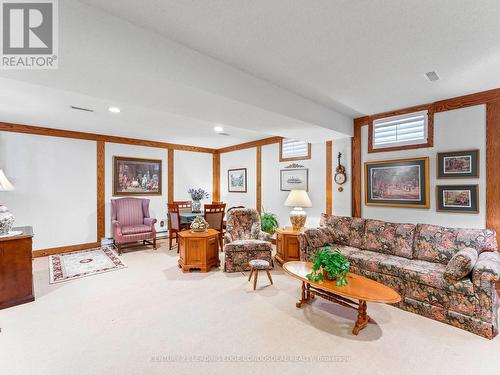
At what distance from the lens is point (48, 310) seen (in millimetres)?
2785

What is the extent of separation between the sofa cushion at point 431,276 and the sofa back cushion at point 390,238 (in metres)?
0.31

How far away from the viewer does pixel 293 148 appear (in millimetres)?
5480

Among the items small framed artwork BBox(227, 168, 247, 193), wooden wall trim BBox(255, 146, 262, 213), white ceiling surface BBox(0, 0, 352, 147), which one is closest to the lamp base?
white ceiling surface BBox(0, 0, 352, 147)

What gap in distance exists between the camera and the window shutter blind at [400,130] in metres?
3.73

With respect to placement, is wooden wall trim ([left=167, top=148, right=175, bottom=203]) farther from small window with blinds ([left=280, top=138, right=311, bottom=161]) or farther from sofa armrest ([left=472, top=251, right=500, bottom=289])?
sofa armrest ([left=472, top=251, right=500, bottom=289])

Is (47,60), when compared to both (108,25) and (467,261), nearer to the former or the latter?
(108,25)

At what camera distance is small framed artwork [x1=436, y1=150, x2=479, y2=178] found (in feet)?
10.6

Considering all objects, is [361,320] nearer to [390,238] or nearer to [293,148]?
[390,238]

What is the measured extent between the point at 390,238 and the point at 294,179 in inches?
91.6

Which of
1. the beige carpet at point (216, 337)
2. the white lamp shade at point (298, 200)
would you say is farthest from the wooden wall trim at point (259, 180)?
the beige carpet at point (216, 337)

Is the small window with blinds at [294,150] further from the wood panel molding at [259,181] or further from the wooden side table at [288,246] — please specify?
the wooden side table at [288,246]

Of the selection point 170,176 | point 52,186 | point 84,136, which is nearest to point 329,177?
point 170,176

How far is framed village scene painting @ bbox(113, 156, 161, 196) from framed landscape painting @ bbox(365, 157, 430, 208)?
5040 mm

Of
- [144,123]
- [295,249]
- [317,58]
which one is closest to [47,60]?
[317,58]
